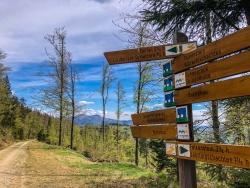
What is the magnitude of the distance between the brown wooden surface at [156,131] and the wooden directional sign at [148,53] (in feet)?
3.69

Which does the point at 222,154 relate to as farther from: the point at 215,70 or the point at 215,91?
the point at 215,70

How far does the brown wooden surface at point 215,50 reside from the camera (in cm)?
446

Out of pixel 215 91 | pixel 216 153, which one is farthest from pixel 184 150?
pixel 215 91

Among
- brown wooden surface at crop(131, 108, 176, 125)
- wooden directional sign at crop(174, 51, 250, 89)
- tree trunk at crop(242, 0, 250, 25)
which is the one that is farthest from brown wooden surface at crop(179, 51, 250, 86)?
tree trunk at crop(242, 0, 250, 25)

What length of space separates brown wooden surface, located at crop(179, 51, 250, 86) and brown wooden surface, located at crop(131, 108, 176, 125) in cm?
64

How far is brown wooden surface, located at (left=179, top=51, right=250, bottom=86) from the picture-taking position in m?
4.37

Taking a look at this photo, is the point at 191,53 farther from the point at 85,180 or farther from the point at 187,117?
the point at 85,180

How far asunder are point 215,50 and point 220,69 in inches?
12.4

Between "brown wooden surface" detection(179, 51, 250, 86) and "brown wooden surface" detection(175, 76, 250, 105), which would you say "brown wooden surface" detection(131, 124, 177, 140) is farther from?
"brown wooden surface" detection(179, 51, 250, 86)

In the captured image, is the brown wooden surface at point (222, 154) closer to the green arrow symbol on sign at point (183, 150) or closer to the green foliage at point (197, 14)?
the green arrow symbol on sign at point (183, 150)

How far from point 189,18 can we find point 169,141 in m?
2.27

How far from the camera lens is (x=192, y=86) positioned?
5910 mm

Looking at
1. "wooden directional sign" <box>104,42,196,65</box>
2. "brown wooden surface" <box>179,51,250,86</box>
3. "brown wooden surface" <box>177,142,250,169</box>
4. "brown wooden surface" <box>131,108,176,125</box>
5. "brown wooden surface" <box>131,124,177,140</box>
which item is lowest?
"brown wooden surface" <box>177,142,250,169</box>

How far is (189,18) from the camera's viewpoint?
6902 mm
